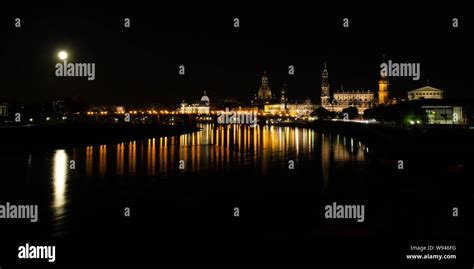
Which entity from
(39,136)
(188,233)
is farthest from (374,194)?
(39,136)

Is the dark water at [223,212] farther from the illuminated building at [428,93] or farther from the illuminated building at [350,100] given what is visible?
the illuminated building at [350,100]

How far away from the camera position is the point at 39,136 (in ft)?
149

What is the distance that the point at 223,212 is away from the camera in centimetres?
1334

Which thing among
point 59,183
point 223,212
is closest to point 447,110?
point 59,183

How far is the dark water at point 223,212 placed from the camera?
Answer: 31.7ft

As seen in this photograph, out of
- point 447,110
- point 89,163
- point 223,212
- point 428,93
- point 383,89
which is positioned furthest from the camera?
point 383,89

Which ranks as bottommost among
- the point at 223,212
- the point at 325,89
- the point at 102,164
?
the point at 223,212

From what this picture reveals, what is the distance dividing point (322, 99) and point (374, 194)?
15766cm

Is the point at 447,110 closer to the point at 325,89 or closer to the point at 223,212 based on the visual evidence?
the point at 223,212

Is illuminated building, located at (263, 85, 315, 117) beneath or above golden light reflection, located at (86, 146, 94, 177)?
above

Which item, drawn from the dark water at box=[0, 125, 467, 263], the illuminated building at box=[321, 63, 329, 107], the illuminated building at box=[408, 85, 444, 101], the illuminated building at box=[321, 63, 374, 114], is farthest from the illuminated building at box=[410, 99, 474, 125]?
the illuminated building at box=[321, 63, 329, 107]

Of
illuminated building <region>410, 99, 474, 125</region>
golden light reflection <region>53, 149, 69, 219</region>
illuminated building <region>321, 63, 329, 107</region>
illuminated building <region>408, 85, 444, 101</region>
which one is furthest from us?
illuminated building <region>321, 63, 329, 107</region>

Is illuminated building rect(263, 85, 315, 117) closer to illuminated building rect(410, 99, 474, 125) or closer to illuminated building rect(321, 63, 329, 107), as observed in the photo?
illuminated building rect(321, 63, 329, 107)

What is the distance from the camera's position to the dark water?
31.7 feet
